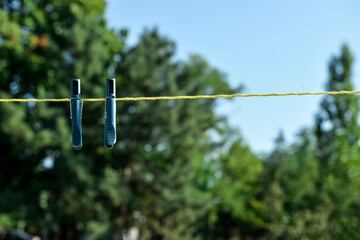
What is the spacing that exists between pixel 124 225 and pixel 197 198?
4899mm

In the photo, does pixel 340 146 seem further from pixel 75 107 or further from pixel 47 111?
pixel 75 107

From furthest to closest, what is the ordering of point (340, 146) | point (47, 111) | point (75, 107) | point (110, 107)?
point (340, 146)
point (47, 111)
point (75, 107)
point (110, 107)

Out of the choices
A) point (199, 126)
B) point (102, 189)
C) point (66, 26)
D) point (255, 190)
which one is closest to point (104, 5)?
point (66, 26)

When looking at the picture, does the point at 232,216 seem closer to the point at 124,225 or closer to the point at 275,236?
the point at 275,236

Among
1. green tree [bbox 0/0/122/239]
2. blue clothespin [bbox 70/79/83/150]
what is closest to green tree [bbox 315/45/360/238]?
green tree [bbox 0/0/122/239]

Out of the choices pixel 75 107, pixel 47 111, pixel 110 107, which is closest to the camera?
pixel 110 107

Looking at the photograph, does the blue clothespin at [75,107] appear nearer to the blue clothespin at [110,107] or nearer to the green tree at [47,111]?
the blue clothespin at [110,107]

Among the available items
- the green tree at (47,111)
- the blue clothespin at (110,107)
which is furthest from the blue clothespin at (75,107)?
the green tree at (47,111)

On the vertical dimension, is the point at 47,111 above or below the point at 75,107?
above

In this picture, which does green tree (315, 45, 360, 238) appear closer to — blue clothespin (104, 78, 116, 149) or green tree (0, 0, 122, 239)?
green tree (0, 0, 122, 239)

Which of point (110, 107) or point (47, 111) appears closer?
point (110, 107)

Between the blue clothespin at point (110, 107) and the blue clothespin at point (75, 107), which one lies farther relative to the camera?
the blue clothespin at point (75, 107)

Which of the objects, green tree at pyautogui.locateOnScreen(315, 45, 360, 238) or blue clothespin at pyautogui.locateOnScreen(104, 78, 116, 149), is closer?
blue clothespin at pyautogui.locateOnScreen(104, 78, 116, 149)

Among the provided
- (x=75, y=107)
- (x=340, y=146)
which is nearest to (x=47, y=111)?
(x=75, y=107)
